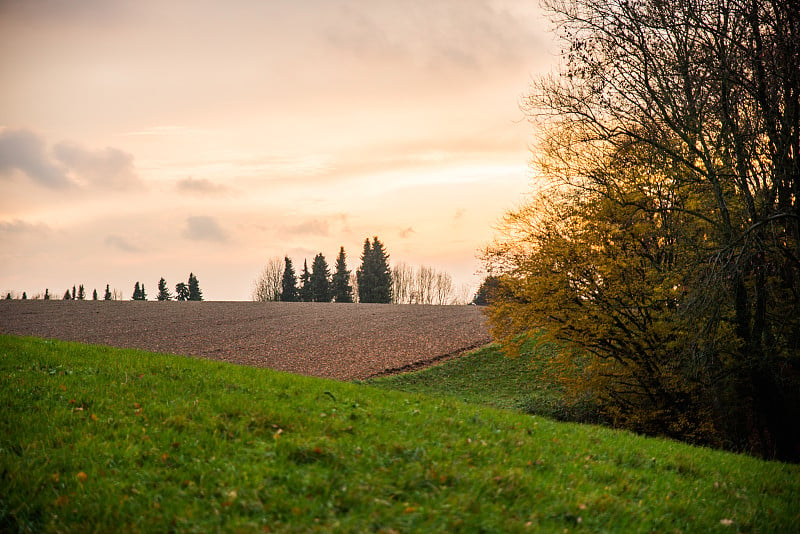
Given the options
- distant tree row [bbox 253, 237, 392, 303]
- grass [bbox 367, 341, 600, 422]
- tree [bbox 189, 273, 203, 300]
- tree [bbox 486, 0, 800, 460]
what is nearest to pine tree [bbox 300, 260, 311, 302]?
distant tree row [bbox 253, 237, 392, 303]

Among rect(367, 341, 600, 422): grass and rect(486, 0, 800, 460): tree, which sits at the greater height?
rect(486, 0, 800, 460): tree

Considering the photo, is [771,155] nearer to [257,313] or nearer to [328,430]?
[328,430]

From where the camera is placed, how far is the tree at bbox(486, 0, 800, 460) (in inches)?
490

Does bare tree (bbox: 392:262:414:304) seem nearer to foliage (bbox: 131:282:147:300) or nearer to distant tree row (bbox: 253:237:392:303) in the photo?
distant tree row (bbox: 253:237:392:303)

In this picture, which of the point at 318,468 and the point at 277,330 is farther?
the point at 277,330

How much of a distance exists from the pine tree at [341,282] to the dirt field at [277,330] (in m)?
22.1

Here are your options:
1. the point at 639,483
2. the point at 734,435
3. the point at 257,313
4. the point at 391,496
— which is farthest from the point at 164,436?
the point at 257,313

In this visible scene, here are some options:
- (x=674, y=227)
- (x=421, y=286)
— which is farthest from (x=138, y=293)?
(x=674, y=227)

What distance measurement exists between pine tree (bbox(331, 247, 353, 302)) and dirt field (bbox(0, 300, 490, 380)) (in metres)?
22.1

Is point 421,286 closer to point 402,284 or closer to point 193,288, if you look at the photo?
point 402,284

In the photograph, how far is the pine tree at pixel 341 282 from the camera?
79500mm

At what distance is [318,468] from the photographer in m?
5.93

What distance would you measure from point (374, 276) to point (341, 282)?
211 inches

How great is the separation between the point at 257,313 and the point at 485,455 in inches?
1875
